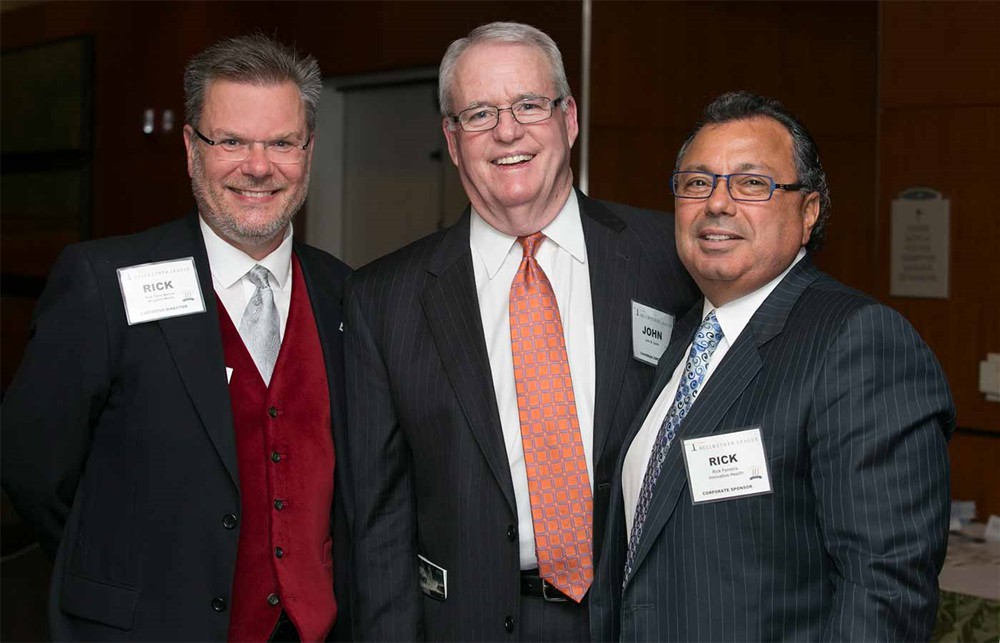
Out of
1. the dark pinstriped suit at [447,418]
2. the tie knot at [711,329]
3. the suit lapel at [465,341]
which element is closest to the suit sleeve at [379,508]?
the dark pinstriped suit at [447,418]

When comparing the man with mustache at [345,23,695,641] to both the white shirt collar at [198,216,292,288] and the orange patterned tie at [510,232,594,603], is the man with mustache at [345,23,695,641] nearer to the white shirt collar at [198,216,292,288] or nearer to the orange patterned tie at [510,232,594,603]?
the orange patterned tie at [510,232,594,603]

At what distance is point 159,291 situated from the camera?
80.2 inches

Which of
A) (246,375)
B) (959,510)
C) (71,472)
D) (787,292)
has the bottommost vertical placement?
(959,510)

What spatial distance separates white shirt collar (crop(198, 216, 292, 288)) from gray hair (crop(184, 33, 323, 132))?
9.8 inches

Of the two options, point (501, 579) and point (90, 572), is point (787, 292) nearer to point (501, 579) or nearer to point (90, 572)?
point (501, 579)

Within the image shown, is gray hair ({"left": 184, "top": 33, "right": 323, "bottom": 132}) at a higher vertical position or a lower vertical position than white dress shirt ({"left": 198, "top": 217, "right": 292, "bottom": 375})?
higher

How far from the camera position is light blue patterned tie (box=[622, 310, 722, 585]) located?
1.77 m

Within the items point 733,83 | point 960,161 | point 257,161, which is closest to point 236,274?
point 257,161

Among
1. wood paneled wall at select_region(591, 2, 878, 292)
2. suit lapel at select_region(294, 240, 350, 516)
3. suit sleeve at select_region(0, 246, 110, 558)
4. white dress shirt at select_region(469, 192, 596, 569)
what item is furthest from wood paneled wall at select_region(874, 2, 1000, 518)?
suit sleeve at select_region(0, 246, 110, 558)

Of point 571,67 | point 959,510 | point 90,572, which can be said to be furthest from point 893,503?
point 571,67

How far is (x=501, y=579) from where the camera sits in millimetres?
1955

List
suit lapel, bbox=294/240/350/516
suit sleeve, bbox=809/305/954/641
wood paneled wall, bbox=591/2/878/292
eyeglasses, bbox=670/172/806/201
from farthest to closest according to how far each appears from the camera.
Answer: wood paneled wall, bbox=591/2/878/292 → suit lapel, bbox=294/240/350/516 → eyeglasses, bbox=670/172/806/201 → suit sleeve, bbox=809/305/954/641

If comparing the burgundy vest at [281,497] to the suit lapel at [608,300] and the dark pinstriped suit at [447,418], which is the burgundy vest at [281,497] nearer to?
the dark pinstriped suit at [447,418]

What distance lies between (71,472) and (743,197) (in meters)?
1.45
